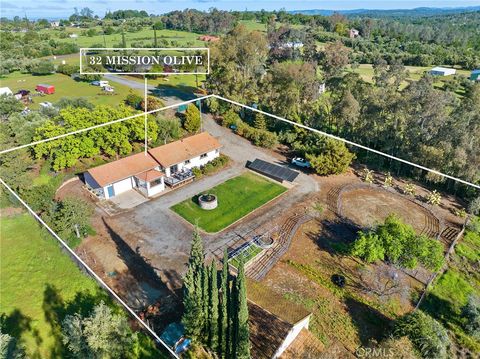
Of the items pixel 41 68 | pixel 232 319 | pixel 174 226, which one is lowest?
pixel 174 226

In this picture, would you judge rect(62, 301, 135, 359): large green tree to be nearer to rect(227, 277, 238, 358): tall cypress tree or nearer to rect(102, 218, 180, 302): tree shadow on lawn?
rect(102, 218, 180, 302): tree shadow on lawn

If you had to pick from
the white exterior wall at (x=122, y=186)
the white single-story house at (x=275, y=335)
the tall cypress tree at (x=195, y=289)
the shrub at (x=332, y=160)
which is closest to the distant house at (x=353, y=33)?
the shrub at (x=332, y=160)

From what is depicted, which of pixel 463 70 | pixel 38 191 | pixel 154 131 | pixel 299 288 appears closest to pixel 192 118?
pixel 154 131

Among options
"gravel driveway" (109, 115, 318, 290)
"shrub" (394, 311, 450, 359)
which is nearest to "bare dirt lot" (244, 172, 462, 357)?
"shrub" (394, 311, 450, 359)

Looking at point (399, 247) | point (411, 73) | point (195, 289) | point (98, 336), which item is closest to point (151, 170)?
point (195, 289)

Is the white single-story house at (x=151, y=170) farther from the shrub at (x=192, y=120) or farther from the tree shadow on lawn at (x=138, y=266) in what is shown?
the shrub at (x=192, y=120)

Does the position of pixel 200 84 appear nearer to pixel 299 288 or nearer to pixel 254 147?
pixel 254 147

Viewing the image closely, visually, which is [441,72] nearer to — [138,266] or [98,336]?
[138,266]
